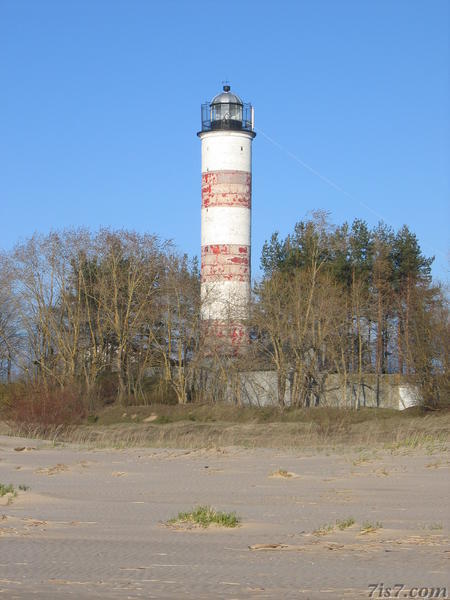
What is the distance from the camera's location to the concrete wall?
44856 millimetres

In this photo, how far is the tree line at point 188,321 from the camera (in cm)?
4438

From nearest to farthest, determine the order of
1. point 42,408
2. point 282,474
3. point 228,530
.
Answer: point 228,530 → point 282,474 → point 42,408

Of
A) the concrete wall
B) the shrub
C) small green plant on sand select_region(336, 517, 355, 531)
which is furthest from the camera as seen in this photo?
the concrete wall

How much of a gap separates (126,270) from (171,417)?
9.65m

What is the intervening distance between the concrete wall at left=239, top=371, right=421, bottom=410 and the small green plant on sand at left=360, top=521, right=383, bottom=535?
111 feet

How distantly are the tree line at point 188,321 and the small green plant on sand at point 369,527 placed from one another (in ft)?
103

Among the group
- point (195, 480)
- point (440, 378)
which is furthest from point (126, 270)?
point (195, 480)

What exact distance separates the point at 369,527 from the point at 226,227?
38.2 m

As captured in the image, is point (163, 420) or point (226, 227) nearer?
point (163, 420)

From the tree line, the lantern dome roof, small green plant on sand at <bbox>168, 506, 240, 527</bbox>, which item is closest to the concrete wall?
the tree line

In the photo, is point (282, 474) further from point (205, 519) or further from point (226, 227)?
point (226, 227)

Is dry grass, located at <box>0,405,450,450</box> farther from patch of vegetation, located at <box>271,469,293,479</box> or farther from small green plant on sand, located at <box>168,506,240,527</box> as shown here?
small green plant on sand, located at <box>168,506,240,527</box>

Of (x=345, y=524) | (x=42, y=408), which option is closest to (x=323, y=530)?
(x=345, y=524)

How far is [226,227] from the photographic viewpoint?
47.8 metres
